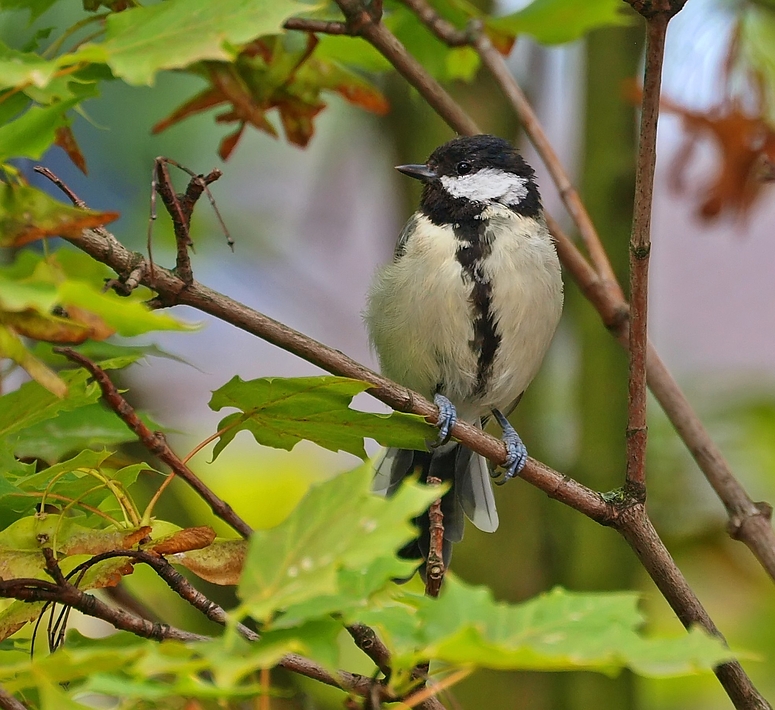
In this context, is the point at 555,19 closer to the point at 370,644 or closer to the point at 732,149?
the point at 732,149

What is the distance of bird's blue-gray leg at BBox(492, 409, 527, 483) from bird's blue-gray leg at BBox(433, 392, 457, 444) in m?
0.14

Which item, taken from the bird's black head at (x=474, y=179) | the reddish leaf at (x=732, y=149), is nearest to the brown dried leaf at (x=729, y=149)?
the reddish leaf at (x=732, y=149)

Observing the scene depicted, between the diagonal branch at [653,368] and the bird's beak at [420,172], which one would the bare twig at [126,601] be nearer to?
the diagonal branch at [653,368]

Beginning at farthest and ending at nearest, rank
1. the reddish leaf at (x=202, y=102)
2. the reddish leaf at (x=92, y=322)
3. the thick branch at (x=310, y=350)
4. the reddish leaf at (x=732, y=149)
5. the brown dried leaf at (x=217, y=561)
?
the reddish leaf at (x=732, y=149), the reddish leaf at (x=202, y=102), the thick branch at (x=310, y=350), the brown dried leaf at (x=217, y=561), the reddish leaf at (x=92, y=322)

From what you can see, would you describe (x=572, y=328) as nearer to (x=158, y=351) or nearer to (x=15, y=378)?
(x=15, y=378)

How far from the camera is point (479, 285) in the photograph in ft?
9.15

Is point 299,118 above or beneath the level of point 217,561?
above

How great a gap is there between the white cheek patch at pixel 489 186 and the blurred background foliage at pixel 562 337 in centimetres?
34

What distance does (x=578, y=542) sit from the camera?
3.18 m

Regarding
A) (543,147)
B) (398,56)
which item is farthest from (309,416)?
(543,147)

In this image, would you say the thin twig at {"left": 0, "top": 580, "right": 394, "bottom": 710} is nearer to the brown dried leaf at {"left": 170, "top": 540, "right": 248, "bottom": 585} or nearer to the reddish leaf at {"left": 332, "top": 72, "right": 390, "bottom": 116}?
the brown dried leaf at {"left": 170, "top": 540, "right": 248, "bottom": 585}

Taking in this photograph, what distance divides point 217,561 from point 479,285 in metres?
1.55

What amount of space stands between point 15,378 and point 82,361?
1902 millimetres

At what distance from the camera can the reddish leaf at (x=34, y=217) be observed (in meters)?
1.12
